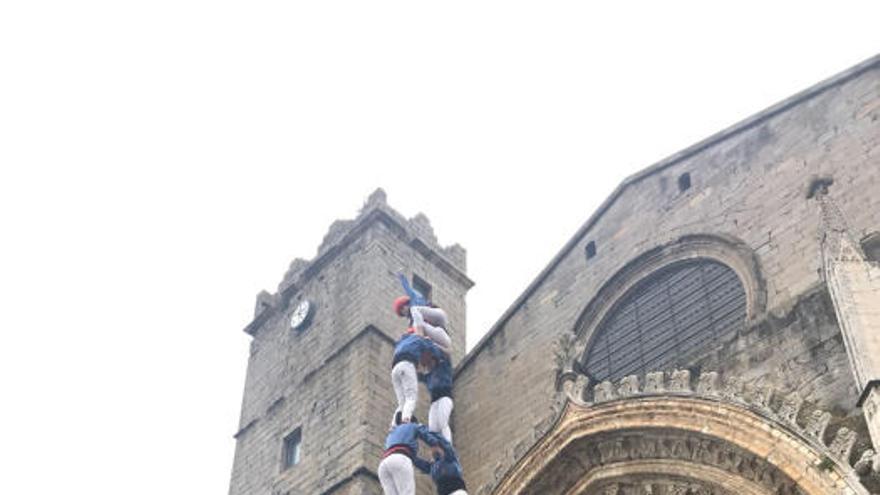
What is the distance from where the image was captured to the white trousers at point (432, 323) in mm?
11070

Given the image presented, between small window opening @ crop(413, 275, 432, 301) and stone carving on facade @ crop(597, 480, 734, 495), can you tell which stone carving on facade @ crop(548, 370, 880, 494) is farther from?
small window opening @ crop(413, 275, 432, 301)

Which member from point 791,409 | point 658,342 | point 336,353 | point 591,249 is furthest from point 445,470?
point 336,353

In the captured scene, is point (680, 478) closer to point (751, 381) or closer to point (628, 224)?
point (751, 381)

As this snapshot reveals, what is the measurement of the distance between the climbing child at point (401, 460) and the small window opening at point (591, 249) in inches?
230

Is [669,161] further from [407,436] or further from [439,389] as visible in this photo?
[407,436]

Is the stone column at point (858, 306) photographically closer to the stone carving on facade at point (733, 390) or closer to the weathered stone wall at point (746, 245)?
the weathered stone wall at point (746, 245)

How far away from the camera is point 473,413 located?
15211mm

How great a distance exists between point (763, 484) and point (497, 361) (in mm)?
5495

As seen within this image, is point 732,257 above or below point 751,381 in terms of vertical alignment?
above

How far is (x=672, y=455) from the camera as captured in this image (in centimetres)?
1162

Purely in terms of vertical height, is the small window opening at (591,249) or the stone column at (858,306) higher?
the small window opening at (591,249)

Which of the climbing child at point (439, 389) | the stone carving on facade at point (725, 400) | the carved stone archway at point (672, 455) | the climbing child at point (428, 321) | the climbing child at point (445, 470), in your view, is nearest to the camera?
the stone carving on facade at point (725, 400)

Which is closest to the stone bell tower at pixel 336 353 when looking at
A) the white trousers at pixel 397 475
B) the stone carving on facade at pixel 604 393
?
the stone carving on facade at pixel 604 393

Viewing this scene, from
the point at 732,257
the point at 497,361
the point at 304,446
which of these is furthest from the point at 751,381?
the point at 304,446
